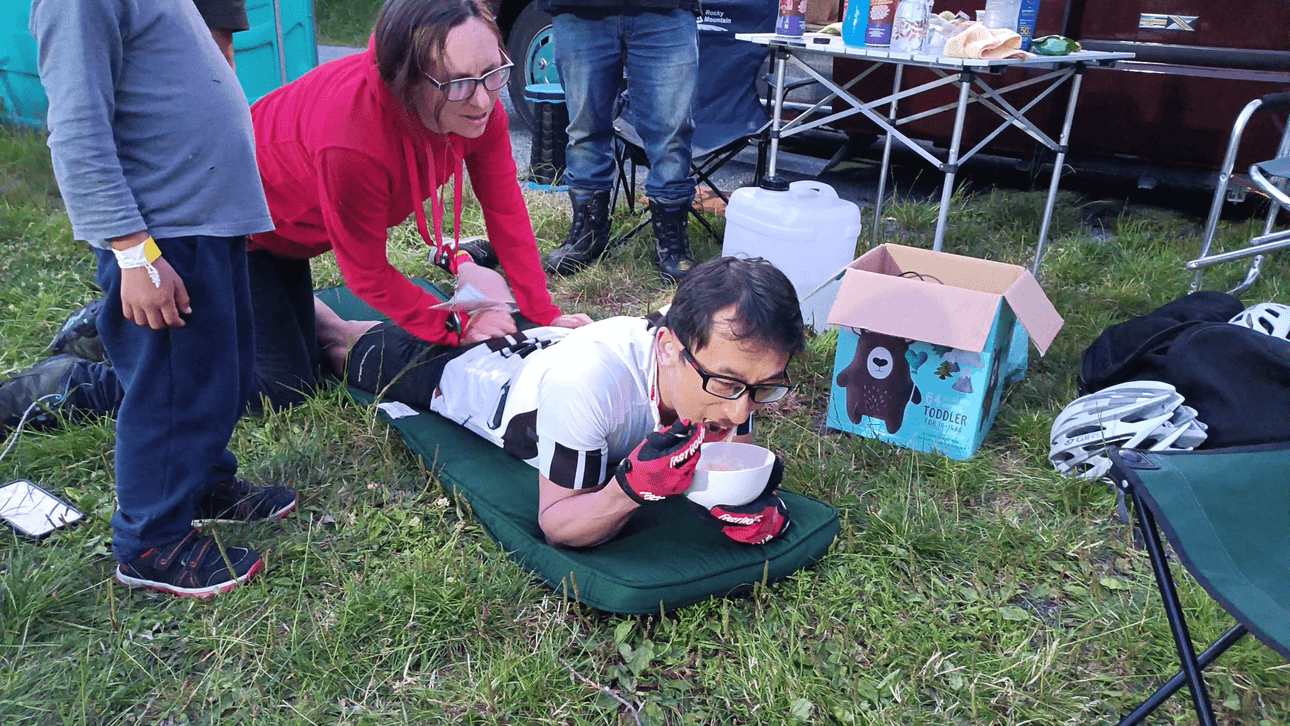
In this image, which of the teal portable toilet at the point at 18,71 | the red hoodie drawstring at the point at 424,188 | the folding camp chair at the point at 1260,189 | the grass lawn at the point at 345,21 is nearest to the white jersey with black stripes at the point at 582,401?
the red hoodie drawstring at the point at 424,188

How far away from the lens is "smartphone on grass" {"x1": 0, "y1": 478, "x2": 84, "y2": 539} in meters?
→ 1.94

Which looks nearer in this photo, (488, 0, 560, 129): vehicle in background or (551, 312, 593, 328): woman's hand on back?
(551, 312, 593, 328): woman's hand on back

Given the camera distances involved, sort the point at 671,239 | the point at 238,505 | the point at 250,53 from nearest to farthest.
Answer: the point at 238,505
the point at 671,239
the point at 250,53

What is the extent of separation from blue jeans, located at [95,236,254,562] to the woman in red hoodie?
39 cm

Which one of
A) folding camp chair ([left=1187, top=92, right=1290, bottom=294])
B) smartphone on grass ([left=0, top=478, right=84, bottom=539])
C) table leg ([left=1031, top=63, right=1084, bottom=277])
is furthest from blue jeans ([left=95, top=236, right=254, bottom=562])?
folding camp chair ([left=1187, top=92, right=1290, bottom=294])

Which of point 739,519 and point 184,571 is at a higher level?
point 739,519

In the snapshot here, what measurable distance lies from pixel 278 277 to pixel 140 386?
821mm

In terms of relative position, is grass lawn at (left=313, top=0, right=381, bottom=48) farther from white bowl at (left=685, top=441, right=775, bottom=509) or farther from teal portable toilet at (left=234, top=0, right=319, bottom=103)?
white bowl at (left=685, top=441, right=775, bottom=509)

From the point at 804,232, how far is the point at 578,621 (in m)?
1.91

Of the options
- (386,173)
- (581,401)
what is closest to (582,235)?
(386,173)

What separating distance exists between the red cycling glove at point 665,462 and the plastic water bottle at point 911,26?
2157mm

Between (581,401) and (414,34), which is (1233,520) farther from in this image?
(414,34)

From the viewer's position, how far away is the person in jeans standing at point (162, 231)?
56.2 inches

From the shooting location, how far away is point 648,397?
1835mm
